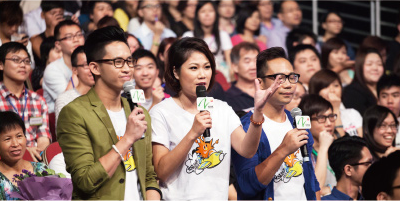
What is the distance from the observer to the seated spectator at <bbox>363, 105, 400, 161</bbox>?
582 centimetres

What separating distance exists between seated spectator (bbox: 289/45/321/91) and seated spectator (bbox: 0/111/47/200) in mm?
3605

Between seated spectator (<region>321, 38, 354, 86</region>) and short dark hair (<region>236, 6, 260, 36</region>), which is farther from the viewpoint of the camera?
short dark hair (<region>236, 6, 260, 36</region>)

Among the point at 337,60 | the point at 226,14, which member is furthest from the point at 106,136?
the point at 226,14

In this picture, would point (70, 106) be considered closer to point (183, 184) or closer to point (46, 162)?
point (183, 184)

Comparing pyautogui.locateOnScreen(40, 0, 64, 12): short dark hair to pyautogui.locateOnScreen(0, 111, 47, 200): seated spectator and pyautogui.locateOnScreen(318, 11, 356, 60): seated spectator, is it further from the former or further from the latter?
pyautogui.locateOnScreen(318, 11, 356, 60): seated spectator

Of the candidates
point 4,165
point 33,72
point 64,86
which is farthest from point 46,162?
point 33,72

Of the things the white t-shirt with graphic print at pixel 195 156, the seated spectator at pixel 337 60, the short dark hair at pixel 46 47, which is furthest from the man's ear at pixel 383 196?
the seated spectator at pixel 337 60

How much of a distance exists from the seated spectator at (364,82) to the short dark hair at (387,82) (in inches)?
12.6

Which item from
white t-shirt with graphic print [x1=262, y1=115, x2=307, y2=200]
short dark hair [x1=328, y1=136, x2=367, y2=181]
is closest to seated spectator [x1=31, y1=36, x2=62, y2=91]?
short dark hair [x1=328, y1=136, x2=367, y2=181]

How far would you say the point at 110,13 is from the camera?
780cm

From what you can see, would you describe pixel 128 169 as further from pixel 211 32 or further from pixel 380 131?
pixel 211 32

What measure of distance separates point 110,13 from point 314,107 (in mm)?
3376

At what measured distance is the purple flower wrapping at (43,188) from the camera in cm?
369

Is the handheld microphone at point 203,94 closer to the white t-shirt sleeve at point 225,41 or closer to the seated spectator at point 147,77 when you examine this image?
the seated spectator at point 147,77
